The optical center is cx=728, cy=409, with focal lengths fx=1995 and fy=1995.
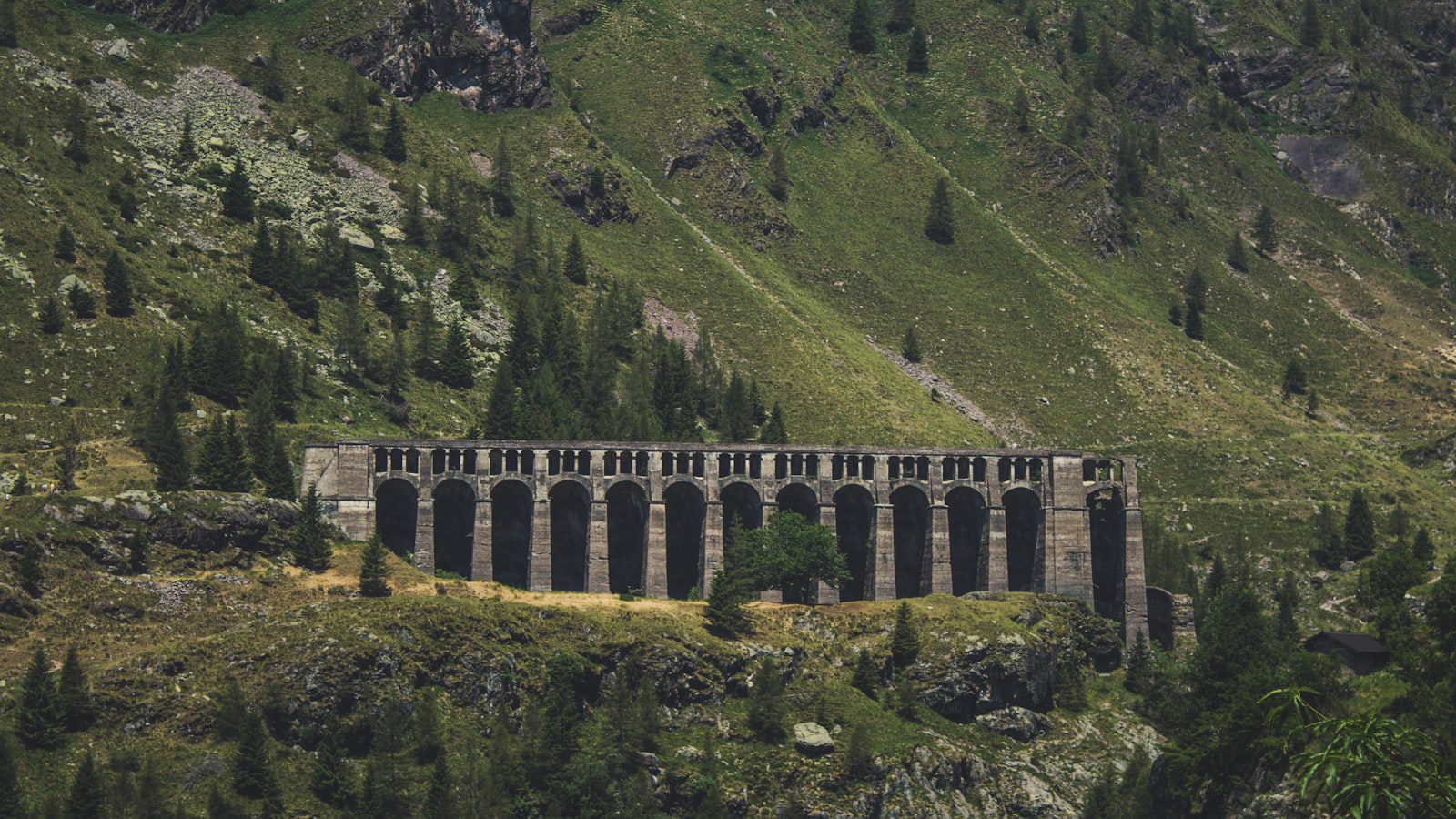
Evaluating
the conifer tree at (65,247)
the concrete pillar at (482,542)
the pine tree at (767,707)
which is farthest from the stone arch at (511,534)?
the conifer tree at (65,247)

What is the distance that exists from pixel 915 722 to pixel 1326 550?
69.4m

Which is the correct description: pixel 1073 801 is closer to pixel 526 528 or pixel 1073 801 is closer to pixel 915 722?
pixel 915 722

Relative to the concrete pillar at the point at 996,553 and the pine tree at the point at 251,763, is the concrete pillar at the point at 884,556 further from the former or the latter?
the pine tree at the point at 251,763

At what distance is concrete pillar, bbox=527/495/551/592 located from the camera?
165 m

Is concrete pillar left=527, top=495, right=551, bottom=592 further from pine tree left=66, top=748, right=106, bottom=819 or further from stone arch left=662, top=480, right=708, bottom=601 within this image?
pine tree left=66, top=748, right=106, bottom=819

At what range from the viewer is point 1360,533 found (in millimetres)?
196250

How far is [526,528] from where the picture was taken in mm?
171750

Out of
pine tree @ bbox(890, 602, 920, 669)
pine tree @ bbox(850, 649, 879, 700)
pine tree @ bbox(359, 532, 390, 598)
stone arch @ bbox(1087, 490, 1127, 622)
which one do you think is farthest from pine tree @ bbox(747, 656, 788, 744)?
stone arch @ bbox(1087, 490, 1127, 622)

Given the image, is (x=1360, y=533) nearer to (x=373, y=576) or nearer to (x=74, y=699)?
(x=373, y=576)

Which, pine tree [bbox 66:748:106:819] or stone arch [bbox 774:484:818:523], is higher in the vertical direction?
stone arch [bbox 774:484:818:523]

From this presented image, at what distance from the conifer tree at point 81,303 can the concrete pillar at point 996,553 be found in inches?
3169

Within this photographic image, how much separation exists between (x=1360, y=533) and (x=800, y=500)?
2319 inches

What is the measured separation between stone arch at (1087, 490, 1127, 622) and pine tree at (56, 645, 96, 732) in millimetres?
87378

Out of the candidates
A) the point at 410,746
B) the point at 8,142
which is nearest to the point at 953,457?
the point at 410,746
